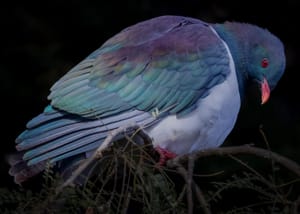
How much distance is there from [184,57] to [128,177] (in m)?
1.19

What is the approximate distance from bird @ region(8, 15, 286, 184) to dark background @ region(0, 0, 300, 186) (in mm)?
1317

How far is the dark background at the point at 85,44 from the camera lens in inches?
202

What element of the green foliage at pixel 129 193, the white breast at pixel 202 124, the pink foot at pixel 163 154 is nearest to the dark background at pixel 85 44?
the white breast at pixel 202 124

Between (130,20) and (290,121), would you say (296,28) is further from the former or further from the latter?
(130,20)

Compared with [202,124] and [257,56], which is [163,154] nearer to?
[202,124]

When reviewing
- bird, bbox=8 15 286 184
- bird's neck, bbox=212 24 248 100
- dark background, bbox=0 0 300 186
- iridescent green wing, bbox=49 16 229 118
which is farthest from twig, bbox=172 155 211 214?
dark background, bbox=0 0 300 186

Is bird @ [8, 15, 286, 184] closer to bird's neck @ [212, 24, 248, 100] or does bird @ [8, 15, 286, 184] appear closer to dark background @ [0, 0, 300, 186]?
bird's neck @ [212, 24, 248, 100]

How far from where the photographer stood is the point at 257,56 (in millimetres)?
3834

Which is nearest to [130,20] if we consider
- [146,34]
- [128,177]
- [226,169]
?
[226,169]

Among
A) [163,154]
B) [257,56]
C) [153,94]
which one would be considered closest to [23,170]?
[163,154]

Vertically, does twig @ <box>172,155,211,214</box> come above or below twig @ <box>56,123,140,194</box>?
below

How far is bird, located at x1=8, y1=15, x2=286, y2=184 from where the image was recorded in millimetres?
3375

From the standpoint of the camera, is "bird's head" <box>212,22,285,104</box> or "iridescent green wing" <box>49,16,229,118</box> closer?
"iridescent green wing" <box>49,16,229,118</box>

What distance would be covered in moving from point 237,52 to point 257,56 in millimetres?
90
